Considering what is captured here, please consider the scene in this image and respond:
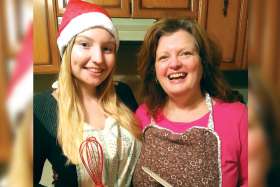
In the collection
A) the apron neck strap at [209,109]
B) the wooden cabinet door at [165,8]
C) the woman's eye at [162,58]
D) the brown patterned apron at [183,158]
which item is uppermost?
the wooden cabinet door at [165,8]

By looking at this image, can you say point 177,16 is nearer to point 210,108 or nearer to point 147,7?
point 147,7

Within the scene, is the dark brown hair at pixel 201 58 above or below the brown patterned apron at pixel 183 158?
above

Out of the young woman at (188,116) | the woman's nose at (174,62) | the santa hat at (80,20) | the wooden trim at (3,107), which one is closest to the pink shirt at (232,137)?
the young woman at (188,116)

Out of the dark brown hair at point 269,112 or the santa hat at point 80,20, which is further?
the santa hat at point 80,20

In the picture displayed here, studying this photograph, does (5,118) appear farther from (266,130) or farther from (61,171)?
(61,171)

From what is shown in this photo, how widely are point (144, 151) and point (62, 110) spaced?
0.18m

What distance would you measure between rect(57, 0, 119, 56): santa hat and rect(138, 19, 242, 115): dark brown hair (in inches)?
3.1

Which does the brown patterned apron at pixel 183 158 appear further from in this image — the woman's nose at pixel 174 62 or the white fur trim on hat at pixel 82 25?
the white fur trim on hat at pixel 82 25

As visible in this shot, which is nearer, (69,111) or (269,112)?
(269,112)

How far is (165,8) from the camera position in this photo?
0.51 metres

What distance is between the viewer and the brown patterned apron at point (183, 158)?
0.52 m

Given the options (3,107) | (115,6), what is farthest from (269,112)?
(115,6)

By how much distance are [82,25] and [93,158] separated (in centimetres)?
23

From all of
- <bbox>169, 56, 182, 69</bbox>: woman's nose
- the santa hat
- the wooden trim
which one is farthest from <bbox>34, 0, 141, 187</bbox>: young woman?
the wooden trim
